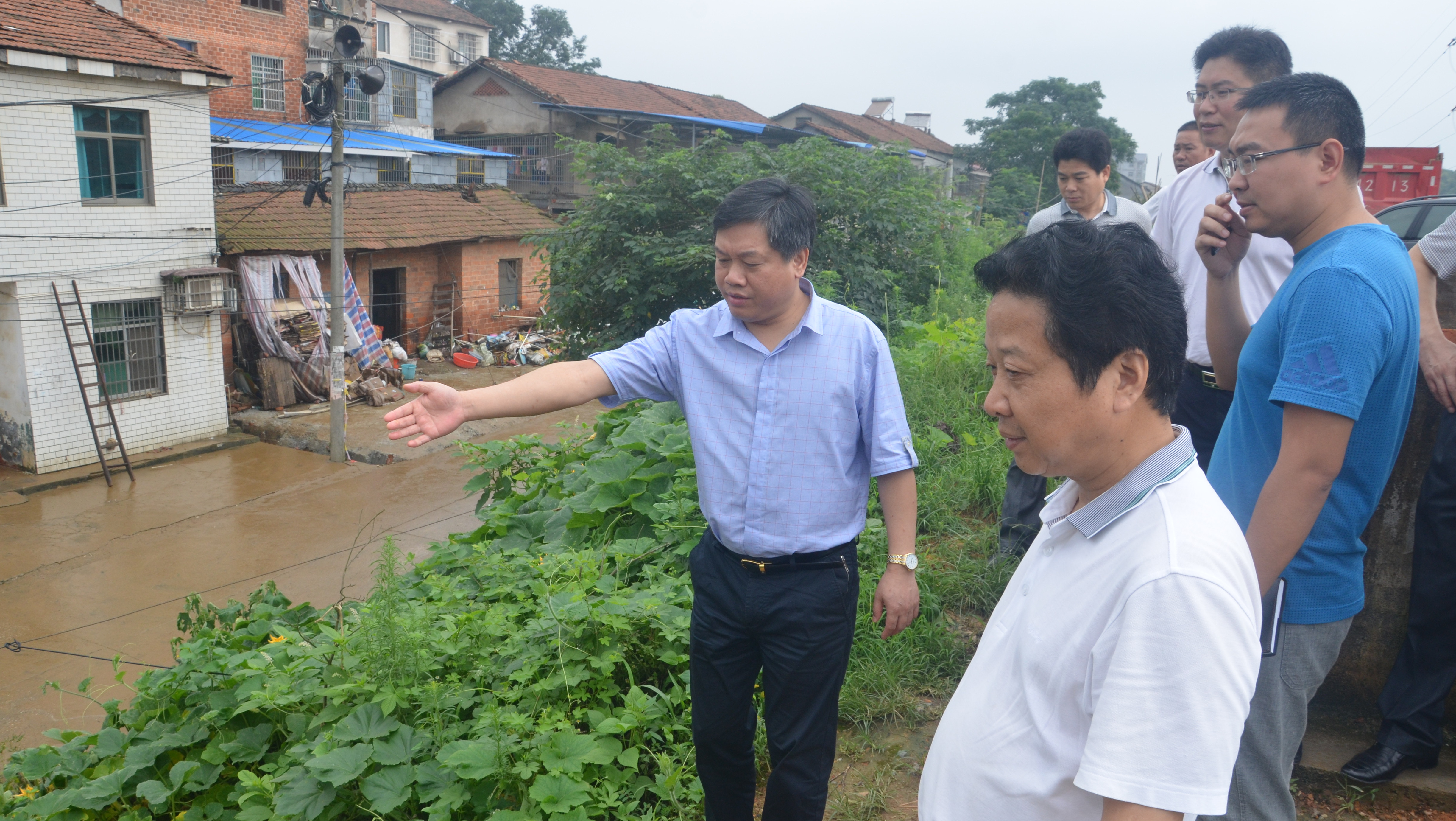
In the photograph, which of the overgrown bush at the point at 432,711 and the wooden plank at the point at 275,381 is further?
the wooden plank at the point at 275,381

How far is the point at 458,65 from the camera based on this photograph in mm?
34188

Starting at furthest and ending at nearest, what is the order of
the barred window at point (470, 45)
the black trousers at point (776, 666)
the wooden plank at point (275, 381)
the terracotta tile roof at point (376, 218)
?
the barred window at point (470, 45), the terracotta tile roof at point (376, 218), the wooden plank at point (275, 381), the black trousers at point (776, 666)

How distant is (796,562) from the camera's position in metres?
2.32

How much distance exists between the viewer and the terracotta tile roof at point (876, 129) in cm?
3200

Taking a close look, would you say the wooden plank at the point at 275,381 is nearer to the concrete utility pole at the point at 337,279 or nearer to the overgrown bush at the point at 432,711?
the concrete utility pole at the point at 337,279

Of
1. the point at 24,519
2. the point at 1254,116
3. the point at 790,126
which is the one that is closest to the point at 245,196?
the point at 24,519

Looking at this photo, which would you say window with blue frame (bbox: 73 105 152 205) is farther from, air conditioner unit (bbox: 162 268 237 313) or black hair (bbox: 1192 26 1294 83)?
black hair (bbox: 1192 26 1294 83)

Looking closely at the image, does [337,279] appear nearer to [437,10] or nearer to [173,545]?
[173,545]

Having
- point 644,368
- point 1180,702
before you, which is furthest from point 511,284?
point 1180,702

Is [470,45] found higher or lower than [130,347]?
higher

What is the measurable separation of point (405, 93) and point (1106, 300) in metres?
27.5

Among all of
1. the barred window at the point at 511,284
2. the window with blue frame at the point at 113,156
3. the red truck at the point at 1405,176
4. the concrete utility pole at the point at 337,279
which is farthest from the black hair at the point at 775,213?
the barred window at the point at 511,284

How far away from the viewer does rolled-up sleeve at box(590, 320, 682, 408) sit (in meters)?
2.44

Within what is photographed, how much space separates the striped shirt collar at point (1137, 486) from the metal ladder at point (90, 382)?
1474cm
